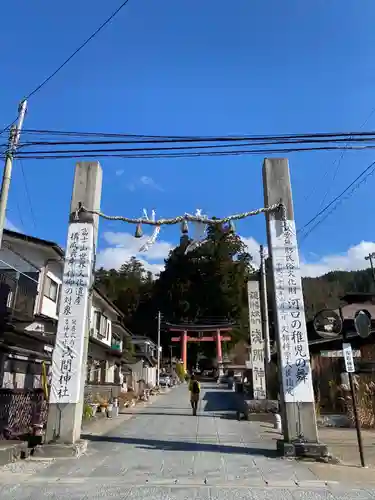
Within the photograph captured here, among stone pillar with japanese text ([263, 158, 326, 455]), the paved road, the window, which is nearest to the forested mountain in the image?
the window

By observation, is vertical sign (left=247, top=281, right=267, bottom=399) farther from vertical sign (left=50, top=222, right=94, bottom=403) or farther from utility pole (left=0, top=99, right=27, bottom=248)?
utility pole (left=0, top=99, right=27, bottom=248)

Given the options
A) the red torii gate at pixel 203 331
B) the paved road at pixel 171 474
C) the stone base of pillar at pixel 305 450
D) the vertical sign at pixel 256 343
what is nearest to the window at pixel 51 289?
the paved road at pixel 171 474

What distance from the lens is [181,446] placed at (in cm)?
1123

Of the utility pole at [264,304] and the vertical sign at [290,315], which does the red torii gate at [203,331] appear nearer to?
the utility pole at [264,304]

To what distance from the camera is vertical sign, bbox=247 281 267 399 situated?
836 inches

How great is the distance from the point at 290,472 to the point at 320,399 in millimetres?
11933

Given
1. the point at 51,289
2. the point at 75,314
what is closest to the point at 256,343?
the point at 51,289

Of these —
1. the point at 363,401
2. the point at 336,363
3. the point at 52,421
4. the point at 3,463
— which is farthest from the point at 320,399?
the point at 3,463

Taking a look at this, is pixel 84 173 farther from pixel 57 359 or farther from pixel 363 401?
pixel 363 401

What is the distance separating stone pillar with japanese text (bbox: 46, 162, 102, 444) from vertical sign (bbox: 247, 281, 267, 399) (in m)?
12.4

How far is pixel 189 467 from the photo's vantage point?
856 cm

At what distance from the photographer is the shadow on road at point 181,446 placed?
10375mm

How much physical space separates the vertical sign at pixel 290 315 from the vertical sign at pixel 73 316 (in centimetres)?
533

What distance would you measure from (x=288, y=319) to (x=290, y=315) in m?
0.12
